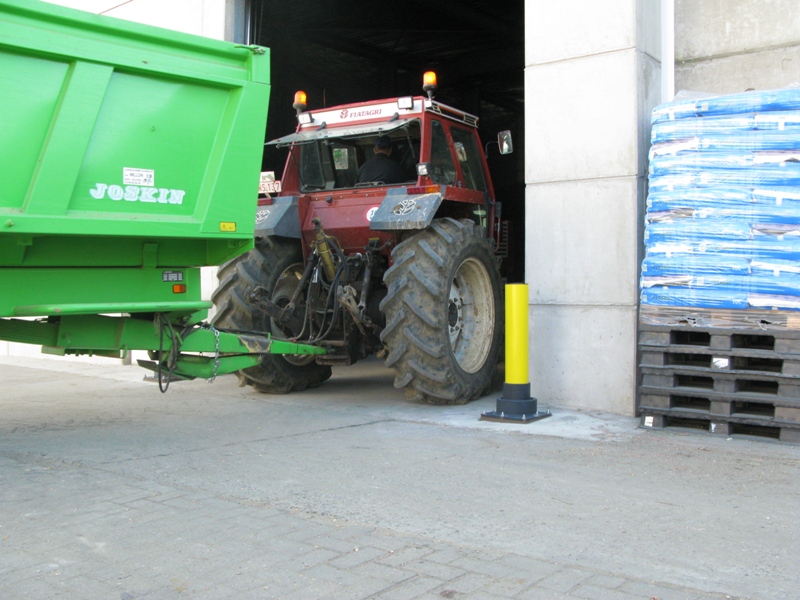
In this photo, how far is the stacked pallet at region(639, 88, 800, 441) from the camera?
19.5 ft

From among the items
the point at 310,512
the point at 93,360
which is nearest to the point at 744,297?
the point at 310,512

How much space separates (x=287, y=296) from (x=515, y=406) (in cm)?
267

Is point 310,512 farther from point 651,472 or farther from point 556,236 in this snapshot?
point 556,236

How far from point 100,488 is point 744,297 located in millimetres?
4592

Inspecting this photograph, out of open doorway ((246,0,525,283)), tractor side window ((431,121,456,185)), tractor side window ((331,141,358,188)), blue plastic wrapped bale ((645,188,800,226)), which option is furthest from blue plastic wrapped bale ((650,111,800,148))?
open doorway ((246,0,525,283))

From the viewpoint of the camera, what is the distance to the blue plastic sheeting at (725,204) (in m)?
5.98

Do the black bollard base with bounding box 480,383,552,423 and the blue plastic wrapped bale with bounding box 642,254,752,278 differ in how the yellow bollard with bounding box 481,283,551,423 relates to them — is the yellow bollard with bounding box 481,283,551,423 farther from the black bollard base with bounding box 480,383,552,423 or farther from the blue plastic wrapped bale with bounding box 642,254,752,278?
the blue plastic wrapped bale with bounding box 642,254,752,278

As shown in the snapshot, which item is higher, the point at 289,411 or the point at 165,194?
the point at 165,194

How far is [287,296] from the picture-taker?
837 centimetres

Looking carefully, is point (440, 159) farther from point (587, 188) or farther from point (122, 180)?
point (122, 180)

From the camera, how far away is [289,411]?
7691 mm

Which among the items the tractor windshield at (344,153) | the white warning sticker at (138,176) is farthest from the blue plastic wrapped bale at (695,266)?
the white warning sticker at (138,176)

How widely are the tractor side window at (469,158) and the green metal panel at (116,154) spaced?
2.86 m

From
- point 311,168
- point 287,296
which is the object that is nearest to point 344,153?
point 311,168
